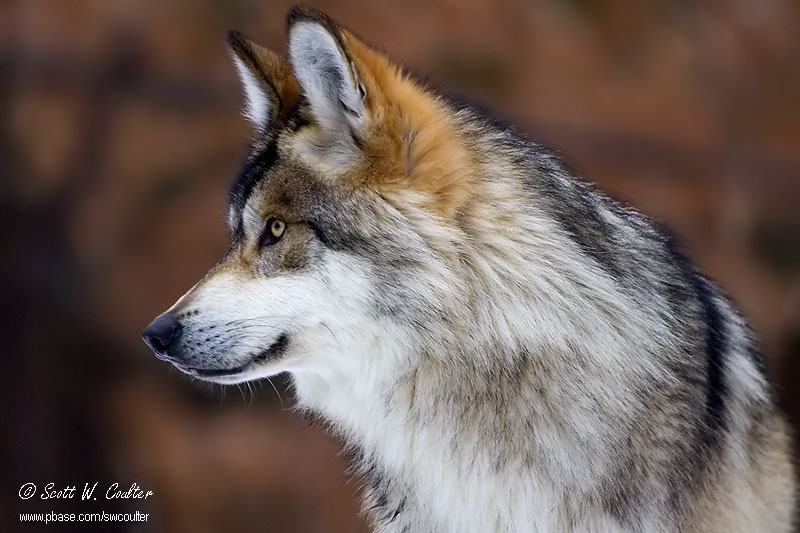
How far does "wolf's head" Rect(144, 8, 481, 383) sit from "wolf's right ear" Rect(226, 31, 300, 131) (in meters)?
0.18

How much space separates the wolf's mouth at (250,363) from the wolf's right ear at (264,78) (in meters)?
0.77

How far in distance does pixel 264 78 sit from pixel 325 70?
1.42ft

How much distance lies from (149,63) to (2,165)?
1546 millimetres

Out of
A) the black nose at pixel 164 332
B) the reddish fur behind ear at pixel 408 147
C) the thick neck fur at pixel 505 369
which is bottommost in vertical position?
the black nose at pixel 164 332

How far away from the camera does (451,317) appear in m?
2.66

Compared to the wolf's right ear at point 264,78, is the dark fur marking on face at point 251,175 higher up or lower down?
lower down

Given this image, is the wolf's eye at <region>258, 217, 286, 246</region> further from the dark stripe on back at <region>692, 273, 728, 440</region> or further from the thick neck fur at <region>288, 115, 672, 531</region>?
the dark stripe on back at <region>692, 273, 728, 440</region>

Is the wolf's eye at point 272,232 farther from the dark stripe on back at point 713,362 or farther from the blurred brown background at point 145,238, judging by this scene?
the blurred brown background at point 145,238

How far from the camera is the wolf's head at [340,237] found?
263 centimetres

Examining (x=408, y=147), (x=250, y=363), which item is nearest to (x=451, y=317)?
(x=408, y=147)

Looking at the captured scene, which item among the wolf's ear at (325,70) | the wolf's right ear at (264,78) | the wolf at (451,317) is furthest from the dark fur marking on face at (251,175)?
the wolf's ear at (325,70)

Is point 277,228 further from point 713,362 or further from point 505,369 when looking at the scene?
point 713,362

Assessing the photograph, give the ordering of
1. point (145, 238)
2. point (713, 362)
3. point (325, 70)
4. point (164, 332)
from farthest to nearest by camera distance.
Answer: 1. point (145, 238)
2. point (713, 362)
3. point (164, 332)
4. point (325, 70)

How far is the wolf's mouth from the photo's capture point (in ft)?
8.90
